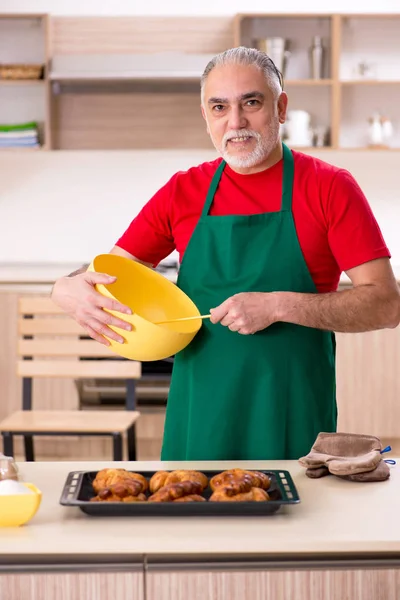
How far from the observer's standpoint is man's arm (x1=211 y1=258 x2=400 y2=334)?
5.30ft

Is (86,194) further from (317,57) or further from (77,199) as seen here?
(317,57)

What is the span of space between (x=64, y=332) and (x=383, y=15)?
233 centimetres

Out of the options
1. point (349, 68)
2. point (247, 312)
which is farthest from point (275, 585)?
point (349, 68)

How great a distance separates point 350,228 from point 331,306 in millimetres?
163

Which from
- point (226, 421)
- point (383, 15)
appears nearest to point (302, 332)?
point (226, 421)

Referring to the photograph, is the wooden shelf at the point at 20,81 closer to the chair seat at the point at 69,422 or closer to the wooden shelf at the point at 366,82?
the wooden shelf at the point at 366,82

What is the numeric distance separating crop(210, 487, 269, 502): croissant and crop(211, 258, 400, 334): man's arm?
0.40 meters

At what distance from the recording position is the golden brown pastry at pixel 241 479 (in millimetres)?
1311

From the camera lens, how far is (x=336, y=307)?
1.65 meters

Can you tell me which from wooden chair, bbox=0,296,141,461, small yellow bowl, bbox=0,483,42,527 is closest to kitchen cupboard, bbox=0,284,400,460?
wooden chair, bbox=0,296,141,461

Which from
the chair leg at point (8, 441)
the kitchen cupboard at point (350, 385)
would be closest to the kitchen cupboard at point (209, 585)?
the chair leg at point (8, 441)

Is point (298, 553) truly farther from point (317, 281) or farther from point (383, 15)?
point (383, 15)

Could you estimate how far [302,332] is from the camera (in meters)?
1.75

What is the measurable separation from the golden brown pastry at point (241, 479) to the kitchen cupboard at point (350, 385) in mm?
2746
